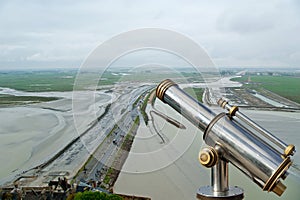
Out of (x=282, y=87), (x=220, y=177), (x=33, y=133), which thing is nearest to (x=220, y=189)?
(x=220, y=177)

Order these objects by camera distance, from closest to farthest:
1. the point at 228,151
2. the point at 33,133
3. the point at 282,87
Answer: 1. the point at 228,151
2. the point at 33,133
3. the point at 282,87

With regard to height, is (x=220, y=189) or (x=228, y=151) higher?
(x=228, y=151)

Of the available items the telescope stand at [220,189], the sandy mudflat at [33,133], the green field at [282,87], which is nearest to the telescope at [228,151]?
the telescope stand at [220,189]

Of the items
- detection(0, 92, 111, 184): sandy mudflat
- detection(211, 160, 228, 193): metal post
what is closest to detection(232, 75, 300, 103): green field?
detection(0, 92, 111, 184): sandy mudflat

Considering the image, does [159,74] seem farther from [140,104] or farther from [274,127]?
[274,127]

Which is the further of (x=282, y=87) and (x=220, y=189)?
(x=282, y=87)

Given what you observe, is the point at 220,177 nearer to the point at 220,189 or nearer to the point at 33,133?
the point at 220,189

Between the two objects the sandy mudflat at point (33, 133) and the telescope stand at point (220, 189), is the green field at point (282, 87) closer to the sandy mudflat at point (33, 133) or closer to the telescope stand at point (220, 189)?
the sandy mudflat at point (33, 133)

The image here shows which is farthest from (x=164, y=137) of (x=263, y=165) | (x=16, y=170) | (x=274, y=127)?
(x=274, y=127)
